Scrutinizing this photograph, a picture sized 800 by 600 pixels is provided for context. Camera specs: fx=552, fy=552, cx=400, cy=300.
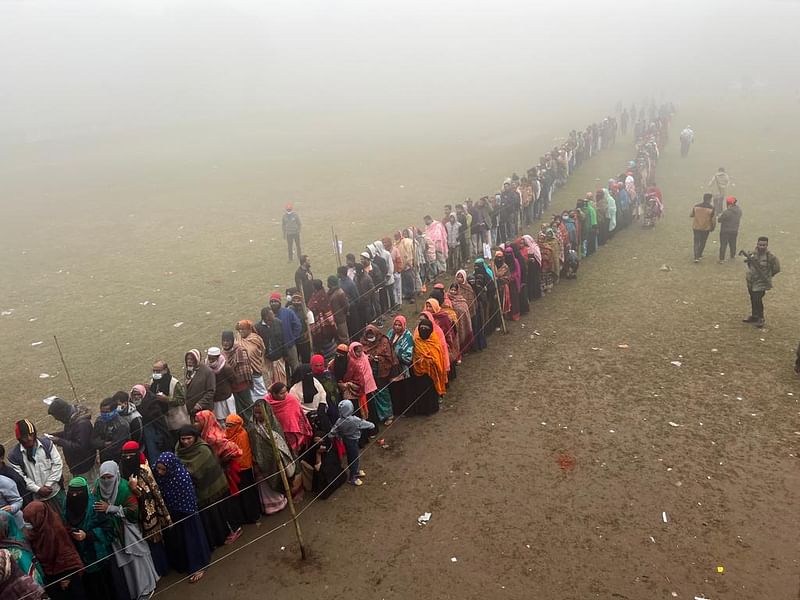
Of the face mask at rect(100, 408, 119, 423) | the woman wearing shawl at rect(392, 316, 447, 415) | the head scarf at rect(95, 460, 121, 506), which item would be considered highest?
the face mask at rect(100, 408, 119, 423)

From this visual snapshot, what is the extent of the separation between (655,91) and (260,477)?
49409mm

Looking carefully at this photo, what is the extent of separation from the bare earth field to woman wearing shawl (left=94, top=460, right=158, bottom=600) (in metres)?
0.34

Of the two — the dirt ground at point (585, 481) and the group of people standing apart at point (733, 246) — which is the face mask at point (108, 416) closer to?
the dirt ground at point (585, 481)

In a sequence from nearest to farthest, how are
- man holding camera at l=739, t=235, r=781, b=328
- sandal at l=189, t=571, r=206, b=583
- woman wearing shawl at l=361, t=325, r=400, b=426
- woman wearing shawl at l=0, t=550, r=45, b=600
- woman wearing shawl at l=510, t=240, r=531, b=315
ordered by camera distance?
1. woman wearing shawl at l=0, t=550, r=45, b=600
2. sandal at l=189, t=571, r=206, b=583
3. woman wearing shawl at l=361, t=325, r=400, b=426
4. man holding camera at l=739, t=235, r=781, b=328
5. woman wearing shawl at l=510, t=240, r=531, b=315

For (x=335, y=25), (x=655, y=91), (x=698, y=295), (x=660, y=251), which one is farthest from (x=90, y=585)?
(x=335, y=25)

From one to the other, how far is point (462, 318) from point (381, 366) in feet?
6.64

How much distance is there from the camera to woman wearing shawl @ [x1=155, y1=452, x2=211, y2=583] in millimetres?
5074

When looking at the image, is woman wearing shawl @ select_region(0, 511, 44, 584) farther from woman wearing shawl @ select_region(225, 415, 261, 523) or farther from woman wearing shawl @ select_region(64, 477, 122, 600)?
woman wearing shawl @ select_region(225, 415, 261, 523)

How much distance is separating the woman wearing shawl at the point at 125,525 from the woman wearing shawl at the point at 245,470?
1050 millimetres

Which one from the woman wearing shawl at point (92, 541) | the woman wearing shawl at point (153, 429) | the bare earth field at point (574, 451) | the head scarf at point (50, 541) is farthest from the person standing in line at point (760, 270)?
the head scarf at point (50, 541)

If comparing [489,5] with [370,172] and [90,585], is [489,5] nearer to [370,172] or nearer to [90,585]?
[370,172]

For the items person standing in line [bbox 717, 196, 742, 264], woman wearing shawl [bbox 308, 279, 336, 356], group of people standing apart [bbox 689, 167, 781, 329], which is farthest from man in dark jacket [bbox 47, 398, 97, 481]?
person standing in line [bbox 717, 196, 742, 264]

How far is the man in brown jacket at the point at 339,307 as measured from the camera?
909 centimetres

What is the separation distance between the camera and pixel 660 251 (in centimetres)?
1338
